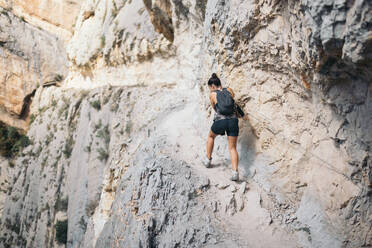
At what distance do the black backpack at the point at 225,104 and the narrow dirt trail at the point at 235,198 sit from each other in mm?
830

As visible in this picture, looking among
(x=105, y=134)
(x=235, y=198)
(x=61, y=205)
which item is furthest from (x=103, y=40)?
(x=235, y=198)

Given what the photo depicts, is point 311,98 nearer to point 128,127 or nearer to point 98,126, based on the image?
point 128,127

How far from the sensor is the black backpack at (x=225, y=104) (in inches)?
167

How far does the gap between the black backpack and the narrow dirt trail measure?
830 mm

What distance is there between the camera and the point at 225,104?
4.23 metres

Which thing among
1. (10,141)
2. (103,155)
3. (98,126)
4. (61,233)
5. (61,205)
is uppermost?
(98,126)

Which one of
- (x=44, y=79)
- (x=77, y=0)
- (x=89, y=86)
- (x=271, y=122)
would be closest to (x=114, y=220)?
(x=271, y=122)

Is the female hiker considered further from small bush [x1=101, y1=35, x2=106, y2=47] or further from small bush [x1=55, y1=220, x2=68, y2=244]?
small bush [x1=101, y1=35, x2=106, y2=47]

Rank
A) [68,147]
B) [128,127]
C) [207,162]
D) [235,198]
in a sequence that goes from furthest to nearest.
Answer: [68,147]
[128,127]
[207,162]
[235,198]

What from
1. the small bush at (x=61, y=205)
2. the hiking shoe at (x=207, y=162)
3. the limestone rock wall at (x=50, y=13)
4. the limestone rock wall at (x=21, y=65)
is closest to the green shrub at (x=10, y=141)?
the limestone rock wall at (x=21, y=65)

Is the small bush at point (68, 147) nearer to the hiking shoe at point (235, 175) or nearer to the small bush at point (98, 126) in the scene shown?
the small bush at point (98, 126)

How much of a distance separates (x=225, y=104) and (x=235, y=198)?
142cm

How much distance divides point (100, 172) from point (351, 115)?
321 inches

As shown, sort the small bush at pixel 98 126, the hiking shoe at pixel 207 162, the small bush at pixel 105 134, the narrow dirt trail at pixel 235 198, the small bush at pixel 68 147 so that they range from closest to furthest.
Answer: the narrow dirt trail at pixel 235 198, the hiking shoe at pixel 207 162, the small bush at pixel 105 134, the small bush at pixel 98 126, the small bush at pixel 68 147
